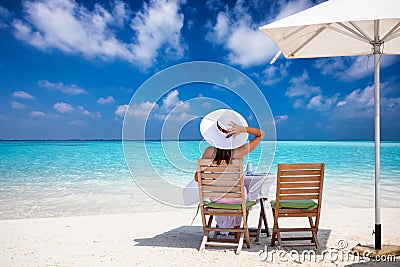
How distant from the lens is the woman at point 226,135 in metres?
4.49

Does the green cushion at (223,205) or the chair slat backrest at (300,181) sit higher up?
the chair slat backrest at (300,181)

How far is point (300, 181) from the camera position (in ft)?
14.5

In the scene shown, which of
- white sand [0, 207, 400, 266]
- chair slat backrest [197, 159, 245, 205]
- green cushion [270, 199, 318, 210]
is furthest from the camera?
green cushion [270, 199, 318, 210]

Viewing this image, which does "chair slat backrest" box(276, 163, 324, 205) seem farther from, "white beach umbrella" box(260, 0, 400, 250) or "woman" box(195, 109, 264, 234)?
"white beach umbrella" box(260, 0, 400, 250)

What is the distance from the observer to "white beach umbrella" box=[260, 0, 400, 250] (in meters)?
3.70

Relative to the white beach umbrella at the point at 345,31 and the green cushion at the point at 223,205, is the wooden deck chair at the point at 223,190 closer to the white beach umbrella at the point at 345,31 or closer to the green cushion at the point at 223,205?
the green cushion at the point at 223,205

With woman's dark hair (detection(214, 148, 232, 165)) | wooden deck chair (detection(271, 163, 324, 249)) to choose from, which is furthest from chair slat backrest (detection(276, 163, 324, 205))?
woman's dark hair (detection(214, 148, 232, 165))

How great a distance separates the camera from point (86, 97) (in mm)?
40875

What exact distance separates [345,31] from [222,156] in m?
2.01

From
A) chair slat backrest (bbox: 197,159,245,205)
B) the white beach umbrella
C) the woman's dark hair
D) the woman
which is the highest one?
the white beach umbrella

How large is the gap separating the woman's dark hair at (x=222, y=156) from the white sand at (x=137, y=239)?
0.97 metres

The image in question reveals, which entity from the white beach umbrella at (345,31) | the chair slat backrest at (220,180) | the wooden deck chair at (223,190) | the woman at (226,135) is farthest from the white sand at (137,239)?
the white beach umbrella at (345,31)

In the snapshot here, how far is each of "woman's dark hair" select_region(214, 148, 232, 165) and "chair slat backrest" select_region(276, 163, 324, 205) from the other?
1.87 ft

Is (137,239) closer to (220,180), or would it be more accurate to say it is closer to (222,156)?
(220,180)
